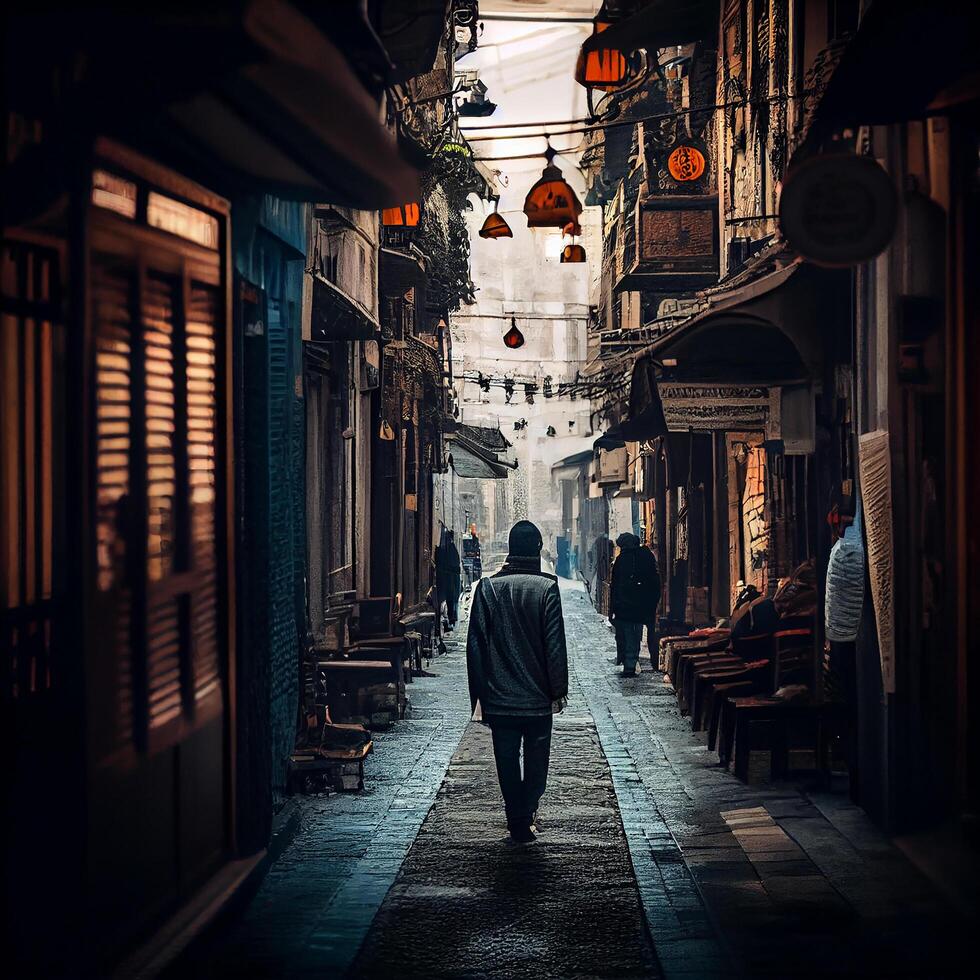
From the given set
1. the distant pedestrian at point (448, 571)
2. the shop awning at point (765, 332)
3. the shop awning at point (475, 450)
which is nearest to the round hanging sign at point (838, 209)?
the shop awning at point (765, 332)

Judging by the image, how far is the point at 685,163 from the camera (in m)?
21.8

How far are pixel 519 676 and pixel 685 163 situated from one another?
13927 millimetres

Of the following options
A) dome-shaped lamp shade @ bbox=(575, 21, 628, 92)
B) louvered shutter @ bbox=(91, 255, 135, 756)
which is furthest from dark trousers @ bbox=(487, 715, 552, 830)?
dome-shaped lamp shade @ bbox=(575, 21, 628, 92)

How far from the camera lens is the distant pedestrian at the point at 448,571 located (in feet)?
91.1

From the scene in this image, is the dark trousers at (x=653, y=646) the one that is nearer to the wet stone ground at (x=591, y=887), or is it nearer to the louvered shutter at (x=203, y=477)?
the wet stone ground at (x=591, y=887)

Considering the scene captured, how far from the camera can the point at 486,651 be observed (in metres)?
9.77

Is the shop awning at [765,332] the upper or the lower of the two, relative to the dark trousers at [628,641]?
upper

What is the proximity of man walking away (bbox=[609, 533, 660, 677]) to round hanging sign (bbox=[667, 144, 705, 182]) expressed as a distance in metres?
5.56

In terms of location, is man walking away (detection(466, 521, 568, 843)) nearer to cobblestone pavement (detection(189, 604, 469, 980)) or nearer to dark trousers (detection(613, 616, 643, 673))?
cobblestone pavement (detection(189, 604, 469, 980))

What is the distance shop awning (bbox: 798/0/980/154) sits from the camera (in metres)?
6.18

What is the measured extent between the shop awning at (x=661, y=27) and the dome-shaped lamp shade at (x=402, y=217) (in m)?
3.48
